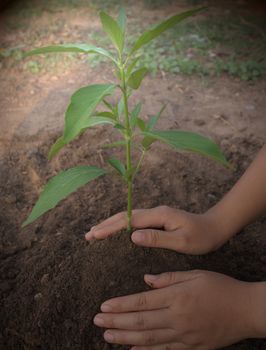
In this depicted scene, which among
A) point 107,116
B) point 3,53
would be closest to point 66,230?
point 107,116

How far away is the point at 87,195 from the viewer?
5.97ft

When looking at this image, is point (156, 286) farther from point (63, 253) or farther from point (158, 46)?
point (158, 46)

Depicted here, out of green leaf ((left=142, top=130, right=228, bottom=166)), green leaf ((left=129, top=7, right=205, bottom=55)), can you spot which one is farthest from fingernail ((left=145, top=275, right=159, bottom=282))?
green leaf ((left=129, top=7, right=205, bottom=55))

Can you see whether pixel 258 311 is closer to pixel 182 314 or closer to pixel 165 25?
pixel 182 314

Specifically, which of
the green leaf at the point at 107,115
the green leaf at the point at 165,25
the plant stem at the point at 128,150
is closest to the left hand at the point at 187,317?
the plant stem at the point at 128,150

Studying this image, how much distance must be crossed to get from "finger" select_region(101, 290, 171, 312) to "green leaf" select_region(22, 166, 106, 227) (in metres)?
0.38

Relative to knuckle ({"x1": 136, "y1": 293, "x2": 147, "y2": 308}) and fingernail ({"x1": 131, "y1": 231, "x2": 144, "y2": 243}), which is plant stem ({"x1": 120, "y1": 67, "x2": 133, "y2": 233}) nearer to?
fingernail ({"x1": 131, "y1": 231, "x2": 144, "y2": 243})

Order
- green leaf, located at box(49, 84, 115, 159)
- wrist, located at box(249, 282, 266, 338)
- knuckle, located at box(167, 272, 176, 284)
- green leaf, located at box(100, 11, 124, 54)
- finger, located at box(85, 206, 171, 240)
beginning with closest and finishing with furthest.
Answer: green leaf, located at box(49, 84, 115, 159)
green leaf, located at box(100, 11, 124, 54)
wrist, located at box(249, 282, 266, 338)
knuckle, located at box(167, 272, 176, 284)
finger, located at box(85, 206, 171, 240)

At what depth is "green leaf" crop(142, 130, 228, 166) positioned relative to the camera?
90 cm

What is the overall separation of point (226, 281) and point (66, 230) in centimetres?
72

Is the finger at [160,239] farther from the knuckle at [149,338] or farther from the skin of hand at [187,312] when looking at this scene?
the knuckle at [149,338]

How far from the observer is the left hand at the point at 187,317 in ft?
3.83

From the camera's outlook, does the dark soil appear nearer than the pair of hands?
No

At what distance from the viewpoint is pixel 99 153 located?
6.63ft
